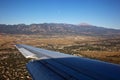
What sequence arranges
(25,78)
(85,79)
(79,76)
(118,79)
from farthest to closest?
(25,78)
(79,76)
(85,79)
(118,79)

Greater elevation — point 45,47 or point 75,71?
point 75,71

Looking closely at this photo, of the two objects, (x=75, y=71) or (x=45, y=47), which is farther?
(x=45, y=47)

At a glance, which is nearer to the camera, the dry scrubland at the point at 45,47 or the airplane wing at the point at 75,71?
the airplane wing at the point at 75,71

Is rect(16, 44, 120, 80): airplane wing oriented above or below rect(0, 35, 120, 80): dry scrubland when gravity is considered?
above

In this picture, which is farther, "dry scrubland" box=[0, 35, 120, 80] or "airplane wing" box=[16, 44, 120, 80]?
"dry scrubland" box=[0, 35, 120, 80]

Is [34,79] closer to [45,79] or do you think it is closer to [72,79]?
[45,79]

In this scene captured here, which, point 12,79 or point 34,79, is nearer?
point 34,79

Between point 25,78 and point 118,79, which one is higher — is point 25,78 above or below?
below

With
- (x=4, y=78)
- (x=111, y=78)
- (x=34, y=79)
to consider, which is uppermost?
(x=111, y=78)

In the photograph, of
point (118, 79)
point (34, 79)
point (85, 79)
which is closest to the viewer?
point (118, 79)

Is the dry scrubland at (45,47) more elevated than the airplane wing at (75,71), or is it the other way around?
the airplane wing at (75,71)

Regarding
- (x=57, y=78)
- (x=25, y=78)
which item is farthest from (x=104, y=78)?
(x=25, y=78)
